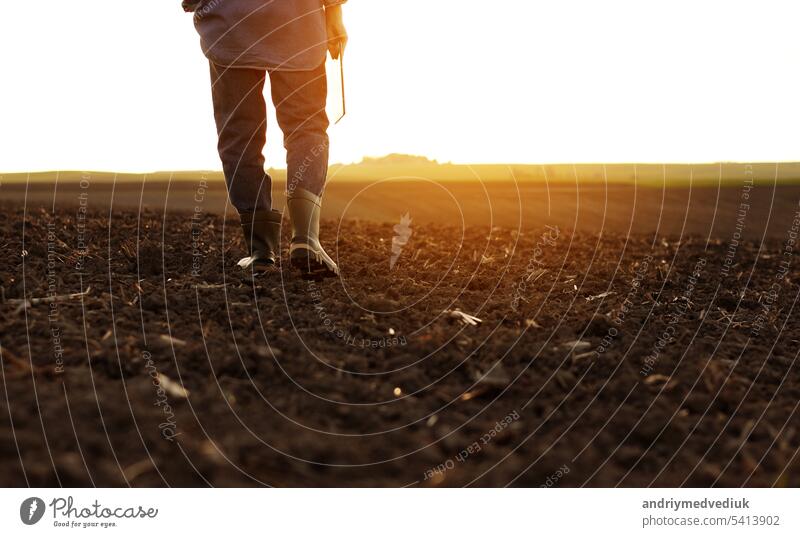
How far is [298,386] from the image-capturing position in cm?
222

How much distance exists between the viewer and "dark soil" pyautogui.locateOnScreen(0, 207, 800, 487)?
6.01 feet

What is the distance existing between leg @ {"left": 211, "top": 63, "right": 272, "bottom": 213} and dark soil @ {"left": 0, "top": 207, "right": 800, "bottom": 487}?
1.46ft

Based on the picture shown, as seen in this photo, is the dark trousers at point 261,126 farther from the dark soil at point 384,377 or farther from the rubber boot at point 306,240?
the dark soil at point 384,377

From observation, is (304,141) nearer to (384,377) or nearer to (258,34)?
(258,34)

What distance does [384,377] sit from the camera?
2371 mm

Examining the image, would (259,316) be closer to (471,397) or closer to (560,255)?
(471,397)

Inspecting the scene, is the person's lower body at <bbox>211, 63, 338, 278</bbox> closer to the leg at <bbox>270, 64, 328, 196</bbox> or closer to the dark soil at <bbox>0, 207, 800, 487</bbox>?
the leg at <bbox>270, 64, 328, 196</bbox>

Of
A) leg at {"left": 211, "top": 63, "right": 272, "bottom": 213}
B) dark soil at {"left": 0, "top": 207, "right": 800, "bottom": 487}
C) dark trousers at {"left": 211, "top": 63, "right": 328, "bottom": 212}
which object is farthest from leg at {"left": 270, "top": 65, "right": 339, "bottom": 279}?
dark soil at {"left": 0, "top": 207, "right": 800, "bottom": 487}

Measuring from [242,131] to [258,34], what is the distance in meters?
0.49

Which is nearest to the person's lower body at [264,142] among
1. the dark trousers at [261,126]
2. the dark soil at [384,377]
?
the dark trousers at [261,126]

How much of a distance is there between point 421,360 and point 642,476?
832 mm

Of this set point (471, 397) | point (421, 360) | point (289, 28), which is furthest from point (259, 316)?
point (289, 28)

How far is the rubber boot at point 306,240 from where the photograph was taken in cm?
363

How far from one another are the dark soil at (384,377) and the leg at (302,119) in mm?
547
